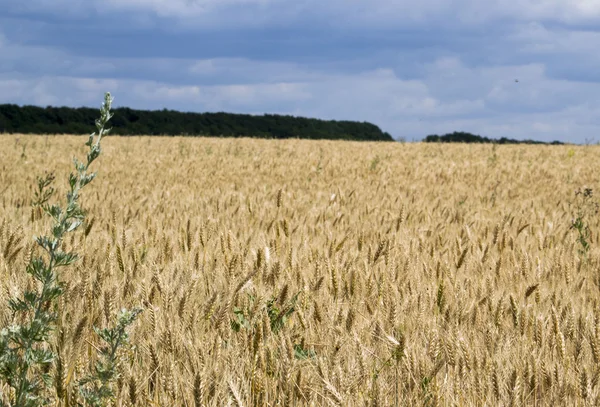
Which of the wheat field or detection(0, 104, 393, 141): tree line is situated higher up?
detection(0, 104, 393, 141): tree line

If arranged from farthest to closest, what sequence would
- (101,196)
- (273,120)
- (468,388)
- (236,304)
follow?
1. (273,120)
2. (101,196)
3. (236,304)
4. (468,388)

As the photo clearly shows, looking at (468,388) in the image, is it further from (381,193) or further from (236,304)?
(381,193)

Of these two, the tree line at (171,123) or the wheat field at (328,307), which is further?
the tree line at (171,123)

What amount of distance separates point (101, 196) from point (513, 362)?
16.4ft

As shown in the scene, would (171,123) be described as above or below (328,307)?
above

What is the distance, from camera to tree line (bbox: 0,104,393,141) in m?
36.3

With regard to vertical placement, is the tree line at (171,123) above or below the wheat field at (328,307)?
above

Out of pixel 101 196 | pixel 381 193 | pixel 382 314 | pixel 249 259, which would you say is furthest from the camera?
pixel 381 193

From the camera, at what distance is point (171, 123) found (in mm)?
40531

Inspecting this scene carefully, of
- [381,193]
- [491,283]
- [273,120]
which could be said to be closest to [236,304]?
[491,283]

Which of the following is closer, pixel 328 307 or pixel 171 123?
pixel 328 307

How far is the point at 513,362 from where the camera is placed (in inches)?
85.3

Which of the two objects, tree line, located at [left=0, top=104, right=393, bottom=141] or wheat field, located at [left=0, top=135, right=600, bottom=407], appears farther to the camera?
tree line, located at [left=0, top=104, right=393, bottom=141]

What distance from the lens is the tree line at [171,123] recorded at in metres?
36.3
